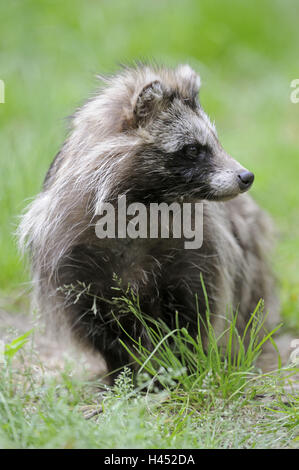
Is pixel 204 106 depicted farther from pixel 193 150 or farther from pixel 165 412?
pixel 165 412

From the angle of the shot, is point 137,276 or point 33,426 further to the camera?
point 137,276

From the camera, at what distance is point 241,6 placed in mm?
10359

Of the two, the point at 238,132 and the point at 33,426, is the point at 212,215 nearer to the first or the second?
the point at 33,426

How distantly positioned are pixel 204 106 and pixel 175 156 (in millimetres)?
5346

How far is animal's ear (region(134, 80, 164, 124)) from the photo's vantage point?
3.55 metres

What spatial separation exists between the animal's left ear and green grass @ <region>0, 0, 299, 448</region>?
0.95 meters

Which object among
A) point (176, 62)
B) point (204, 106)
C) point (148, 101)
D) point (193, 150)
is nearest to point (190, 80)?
point (148, 101)

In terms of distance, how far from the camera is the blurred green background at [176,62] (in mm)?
6383

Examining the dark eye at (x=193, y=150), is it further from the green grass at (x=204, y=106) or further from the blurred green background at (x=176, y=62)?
the blurred green background at (x=176, y=62)

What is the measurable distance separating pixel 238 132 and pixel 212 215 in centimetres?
480

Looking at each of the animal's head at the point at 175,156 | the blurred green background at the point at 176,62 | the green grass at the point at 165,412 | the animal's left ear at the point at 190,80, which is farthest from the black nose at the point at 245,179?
the blurred green background at the point at 176,62

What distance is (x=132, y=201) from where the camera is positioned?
354 centimetres

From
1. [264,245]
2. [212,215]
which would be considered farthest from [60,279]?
[264,245]
